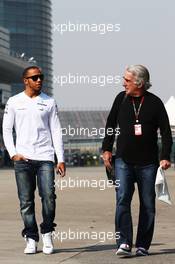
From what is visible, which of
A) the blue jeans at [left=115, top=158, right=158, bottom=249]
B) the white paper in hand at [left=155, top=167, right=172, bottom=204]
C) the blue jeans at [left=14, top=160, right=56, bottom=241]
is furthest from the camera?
the blue jeans at [left=14, top=160, right=56, bottom=241]

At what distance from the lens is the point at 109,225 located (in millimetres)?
12086

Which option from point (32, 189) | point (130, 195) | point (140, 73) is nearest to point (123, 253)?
point (130, 195)

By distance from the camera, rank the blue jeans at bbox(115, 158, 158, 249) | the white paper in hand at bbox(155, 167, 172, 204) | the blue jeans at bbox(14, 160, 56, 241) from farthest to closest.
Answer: the blue jeans at bbox(14, 160, 56, 241)
the blue jeans at bbox(115, 158, 158, 249)
the white paper in hand at bbox(155, 167, 172, 204)

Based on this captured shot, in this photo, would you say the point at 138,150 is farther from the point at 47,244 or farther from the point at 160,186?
the point at 47,244

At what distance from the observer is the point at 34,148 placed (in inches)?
340

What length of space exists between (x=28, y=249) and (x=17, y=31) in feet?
428

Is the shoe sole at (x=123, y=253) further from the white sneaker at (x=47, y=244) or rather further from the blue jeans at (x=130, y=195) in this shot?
the white sneaker at (x=47, y=244)

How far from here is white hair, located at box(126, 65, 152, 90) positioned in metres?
8.44

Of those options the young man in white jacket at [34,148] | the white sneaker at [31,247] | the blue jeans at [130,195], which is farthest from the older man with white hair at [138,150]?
the white sneaker at [31,247]

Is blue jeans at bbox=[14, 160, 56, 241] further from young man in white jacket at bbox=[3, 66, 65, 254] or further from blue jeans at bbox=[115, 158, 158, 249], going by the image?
blue jeans at bbox=[115, 158, 158, 249]

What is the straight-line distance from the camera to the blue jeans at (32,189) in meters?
8.64

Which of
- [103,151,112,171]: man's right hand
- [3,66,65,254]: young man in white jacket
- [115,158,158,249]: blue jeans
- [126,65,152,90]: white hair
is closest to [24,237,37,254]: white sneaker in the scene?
[3,66,65,254]: young man in white jacket

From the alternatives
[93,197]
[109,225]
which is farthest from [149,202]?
[93,197]

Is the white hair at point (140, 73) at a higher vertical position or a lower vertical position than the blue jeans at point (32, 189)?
higher
